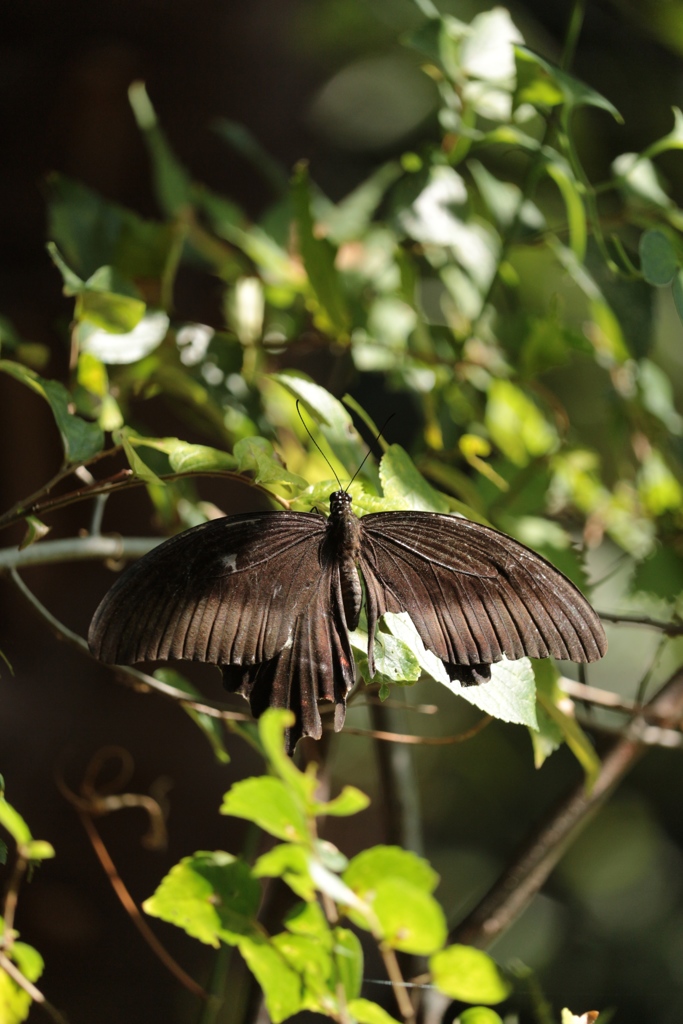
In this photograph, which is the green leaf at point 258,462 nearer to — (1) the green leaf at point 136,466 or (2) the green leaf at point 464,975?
(1) the green leaf at point 136,466

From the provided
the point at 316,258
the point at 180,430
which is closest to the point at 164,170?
the point at 316,258

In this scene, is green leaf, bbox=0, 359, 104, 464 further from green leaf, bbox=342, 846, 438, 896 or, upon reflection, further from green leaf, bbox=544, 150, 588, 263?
green leaf, bbox=544, 150, 588, 263

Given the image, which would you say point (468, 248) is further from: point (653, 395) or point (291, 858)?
point (291, 858)

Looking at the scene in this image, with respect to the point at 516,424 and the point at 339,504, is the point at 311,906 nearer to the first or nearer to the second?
the point at 339,504

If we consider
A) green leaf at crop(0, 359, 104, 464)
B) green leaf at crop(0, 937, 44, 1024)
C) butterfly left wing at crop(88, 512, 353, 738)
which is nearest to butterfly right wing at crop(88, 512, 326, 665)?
butterfly left wing at crop(88, 512, 353, 738)

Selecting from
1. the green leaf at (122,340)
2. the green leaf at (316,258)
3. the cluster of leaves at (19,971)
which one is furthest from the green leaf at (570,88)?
the cluster of leaves at (19,971)

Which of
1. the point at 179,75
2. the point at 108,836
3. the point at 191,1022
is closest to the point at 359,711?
the point at 108,836
